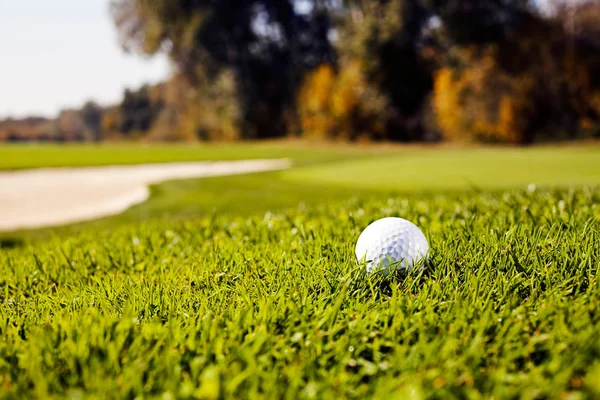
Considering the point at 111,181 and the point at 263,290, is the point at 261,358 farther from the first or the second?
the point at 111,181

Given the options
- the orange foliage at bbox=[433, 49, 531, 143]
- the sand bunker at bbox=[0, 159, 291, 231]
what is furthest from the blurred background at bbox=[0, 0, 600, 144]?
the sand bunker at bbox=[0, 159, 291, 231]

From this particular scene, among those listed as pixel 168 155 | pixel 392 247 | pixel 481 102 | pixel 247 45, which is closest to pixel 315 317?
pixel 392 247

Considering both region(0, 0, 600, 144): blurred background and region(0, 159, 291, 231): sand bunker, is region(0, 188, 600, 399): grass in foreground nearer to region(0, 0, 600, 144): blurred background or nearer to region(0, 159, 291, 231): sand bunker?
region(0, 159, 291, 231): sand bunker

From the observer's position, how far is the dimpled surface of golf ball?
2771mm

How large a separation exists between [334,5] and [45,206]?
99.4 feet

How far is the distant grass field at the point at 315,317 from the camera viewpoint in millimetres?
1828

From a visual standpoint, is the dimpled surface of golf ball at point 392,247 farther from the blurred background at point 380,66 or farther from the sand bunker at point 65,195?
the blurred background at point 380,66

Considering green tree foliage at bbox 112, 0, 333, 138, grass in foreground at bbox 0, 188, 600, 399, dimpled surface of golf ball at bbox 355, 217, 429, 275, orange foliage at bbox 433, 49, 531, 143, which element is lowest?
grass in foreground at bbox 0, 188, 600, 399

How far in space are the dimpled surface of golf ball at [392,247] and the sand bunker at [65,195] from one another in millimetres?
6689

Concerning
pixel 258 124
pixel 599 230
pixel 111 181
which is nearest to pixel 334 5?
pixel 258 124

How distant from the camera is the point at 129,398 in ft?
5.87

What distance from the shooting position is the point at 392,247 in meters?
2.82

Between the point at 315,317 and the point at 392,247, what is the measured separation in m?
0.73

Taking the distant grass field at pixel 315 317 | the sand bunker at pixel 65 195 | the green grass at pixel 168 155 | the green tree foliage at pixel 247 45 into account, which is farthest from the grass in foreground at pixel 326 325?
the green tree foliage at pixel 247 45
